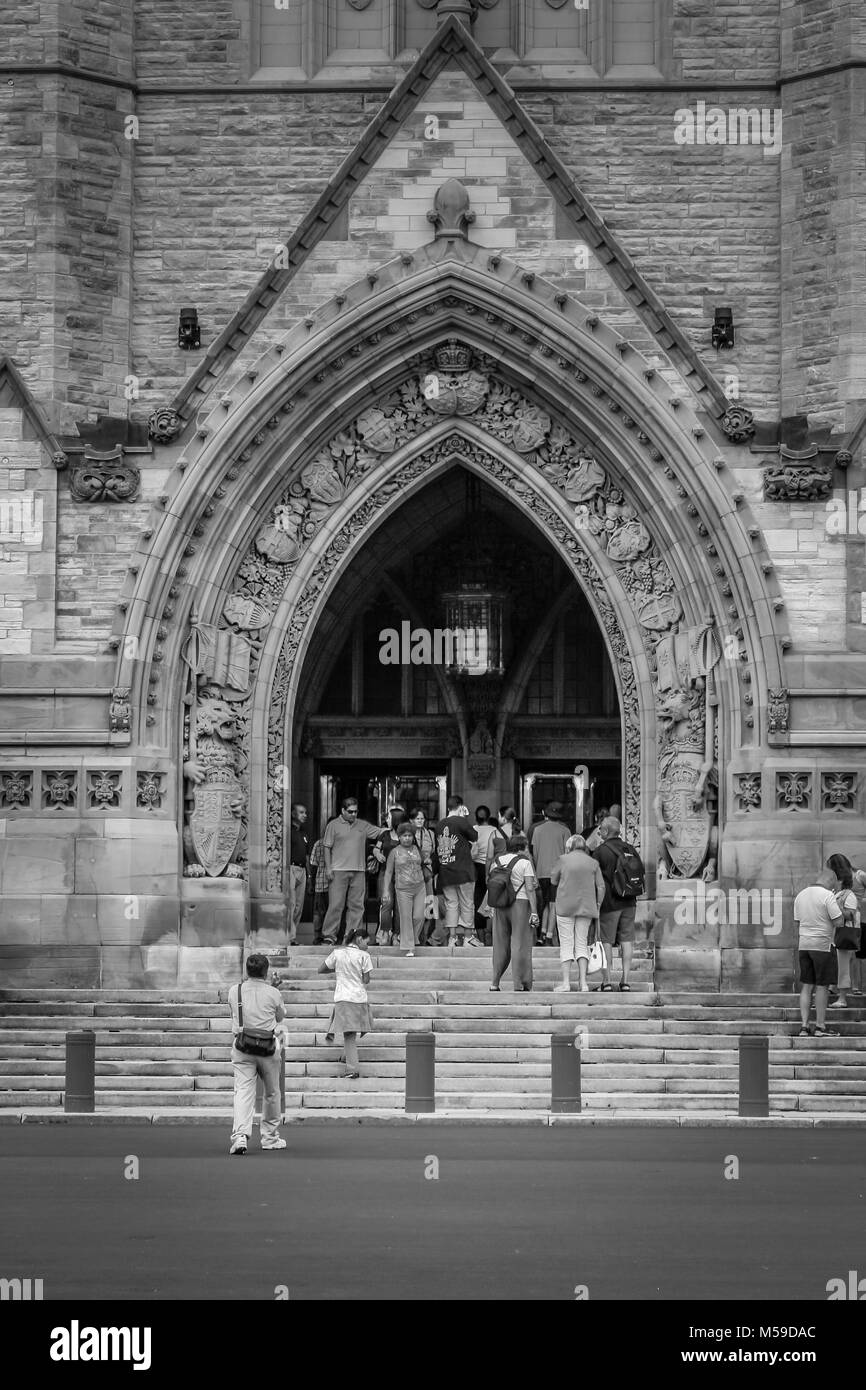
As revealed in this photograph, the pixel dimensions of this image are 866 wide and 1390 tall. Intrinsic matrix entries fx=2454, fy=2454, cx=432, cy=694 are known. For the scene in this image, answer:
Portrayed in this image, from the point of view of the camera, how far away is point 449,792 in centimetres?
3034

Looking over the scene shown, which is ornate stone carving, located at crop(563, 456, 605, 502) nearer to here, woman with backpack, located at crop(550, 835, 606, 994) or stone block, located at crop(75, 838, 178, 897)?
woman with backpack, located at crop(550, 835, 606, 994)

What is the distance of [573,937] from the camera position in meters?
22.5

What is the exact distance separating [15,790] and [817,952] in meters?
8.21

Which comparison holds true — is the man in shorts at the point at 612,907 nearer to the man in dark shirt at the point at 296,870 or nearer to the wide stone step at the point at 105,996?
the wide stone step at the point at 105,996

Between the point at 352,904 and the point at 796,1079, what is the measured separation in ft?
22.2

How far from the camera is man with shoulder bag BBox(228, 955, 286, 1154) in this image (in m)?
16.1

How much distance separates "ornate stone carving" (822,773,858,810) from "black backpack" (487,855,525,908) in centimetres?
360

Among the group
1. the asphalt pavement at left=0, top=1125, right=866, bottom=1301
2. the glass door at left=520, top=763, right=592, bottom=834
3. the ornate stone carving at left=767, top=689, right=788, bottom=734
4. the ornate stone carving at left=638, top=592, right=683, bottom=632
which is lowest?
the asphalt pavement at left=0, top=1125, right=866, bottom=1301

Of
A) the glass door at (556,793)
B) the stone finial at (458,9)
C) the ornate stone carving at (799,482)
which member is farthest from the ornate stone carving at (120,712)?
the stone finial at (458,9)

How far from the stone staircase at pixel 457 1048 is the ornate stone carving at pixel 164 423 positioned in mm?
5595

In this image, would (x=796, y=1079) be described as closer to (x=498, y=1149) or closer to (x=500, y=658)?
(x=498, y=1149)

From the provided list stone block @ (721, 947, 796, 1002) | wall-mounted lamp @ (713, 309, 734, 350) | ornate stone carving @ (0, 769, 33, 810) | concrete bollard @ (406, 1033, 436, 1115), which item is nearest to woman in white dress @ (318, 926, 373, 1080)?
concrete bollard @ (406, 1033, 436, 1115)

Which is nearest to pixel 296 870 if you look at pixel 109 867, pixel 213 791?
pixel 213 791

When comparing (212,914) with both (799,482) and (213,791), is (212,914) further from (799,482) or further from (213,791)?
(799,482)
